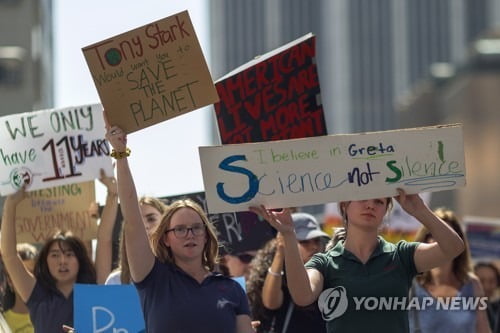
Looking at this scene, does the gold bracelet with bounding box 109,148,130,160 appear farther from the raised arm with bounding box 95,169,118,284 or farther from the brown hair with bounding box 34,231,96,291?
the raised arm with bounding box 95,169,118,284

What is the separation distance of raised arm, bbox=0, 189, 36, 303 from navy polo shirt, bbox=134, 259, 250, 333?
170 centimetres

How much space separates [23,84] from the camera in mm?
65125

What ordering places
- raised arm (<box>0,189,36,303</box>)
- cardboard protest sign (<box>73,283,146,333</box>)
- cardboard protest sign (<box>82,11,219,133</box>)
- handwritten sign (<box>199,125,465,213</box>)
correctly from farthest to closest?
raised arm (<box>0,189,36,303</box>)
cardboard protest sign (<box>73,283,146,333</box>)
cardboard protest sign (<box>82,11,219,133</box>)
handwritten sign (<box>199,125,465,213</box>)

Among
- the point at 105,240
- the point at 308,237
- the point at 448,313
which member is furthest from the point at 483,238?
the point at 105,240

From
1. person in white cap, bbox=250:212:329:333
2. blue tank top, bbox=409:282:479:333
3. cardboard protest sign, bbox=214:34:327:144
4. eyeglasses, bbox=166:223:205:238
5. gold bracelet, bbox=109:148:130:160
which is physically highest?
cardboard protest sign, bbox=214:34:327:144

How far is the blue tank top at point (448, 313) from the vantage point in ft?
26.1

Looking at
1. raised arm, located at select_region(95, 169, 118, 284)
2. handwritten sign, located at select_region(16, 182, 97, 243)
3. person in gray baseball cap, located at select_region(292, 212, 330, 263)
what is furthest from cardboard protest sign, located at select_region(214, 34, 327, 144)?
handwritten sign, located at select_region(16, 182, 97, 243)

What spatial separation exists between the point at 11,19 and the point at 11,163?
186ft

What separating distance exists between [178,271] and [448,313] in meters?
2.29

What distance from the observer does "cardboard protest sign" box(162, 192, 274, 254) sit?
9039mm

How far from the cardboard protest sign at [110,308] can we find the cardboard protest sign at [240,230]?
1794 mm

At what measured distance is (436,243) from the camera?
6.16 metres

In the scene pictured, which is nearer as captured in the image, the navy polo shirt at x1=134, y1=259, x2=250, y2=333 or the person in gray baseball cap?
the navy polo shirt at x1=134, y1=259, x2=250, y2=333

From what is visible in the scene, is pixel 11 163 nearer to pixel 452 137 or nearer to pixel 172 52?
pixel 172 52
